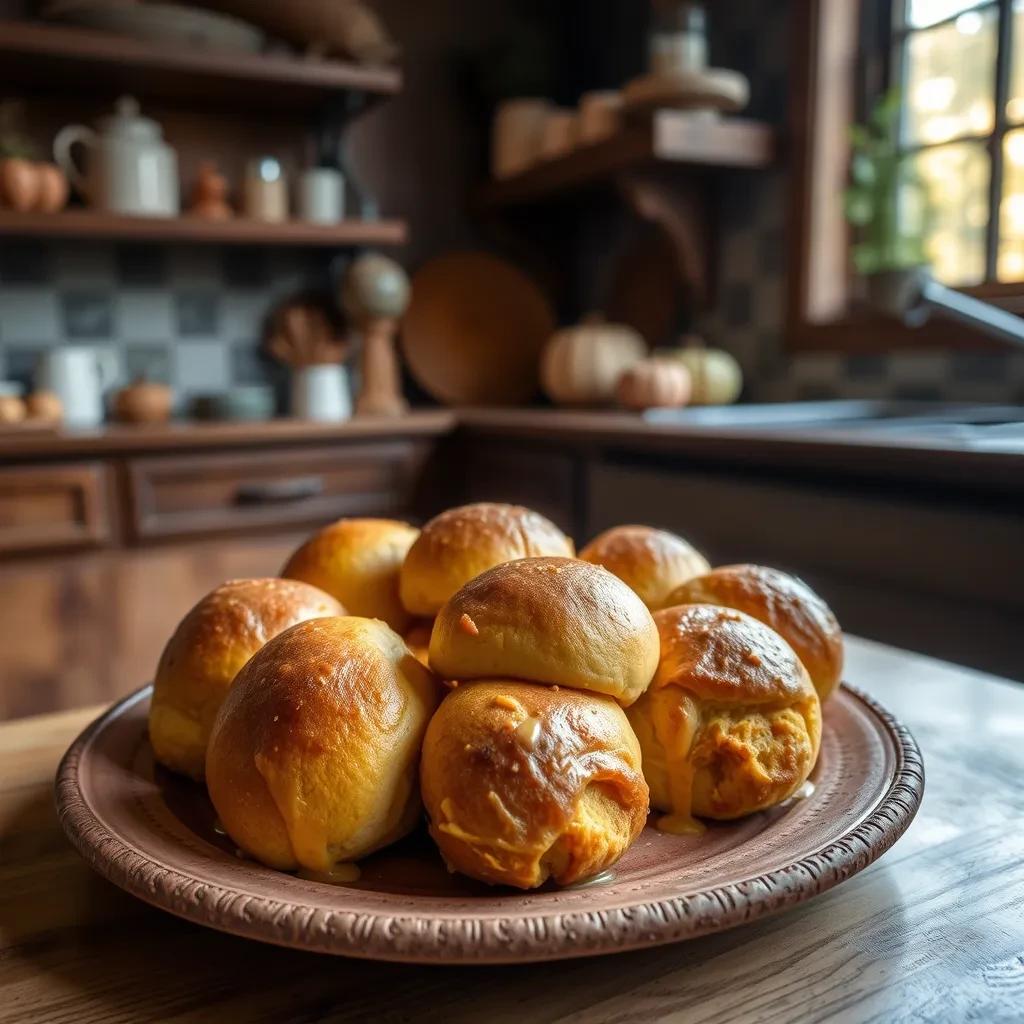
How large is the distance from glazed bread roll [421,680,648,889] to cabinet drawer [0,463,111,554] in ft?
6.07

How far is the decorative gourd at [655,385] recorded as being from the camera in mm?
2252

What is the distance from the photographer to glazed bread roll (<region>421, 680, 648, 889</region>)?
43cm

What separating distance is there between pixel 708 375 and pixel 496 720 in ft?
6.68

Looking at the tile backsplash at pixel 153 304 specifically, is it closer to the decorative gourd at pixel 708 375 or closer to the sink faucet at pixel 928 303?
the decorative gourd at pixel 708 375

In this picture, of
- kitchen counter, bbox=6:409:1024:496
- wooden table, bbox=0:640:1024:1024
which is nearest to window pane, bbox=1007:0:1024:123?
kitchen counter, bbox=6:409:1024:496

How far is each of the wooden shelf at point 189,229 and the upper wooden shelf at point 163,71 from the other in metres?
0.34

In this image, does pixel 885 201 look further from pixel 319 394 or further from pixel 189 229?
pixel 189 229

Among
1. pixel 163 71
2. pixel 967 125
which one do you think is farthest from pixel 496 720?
pixel 163 71

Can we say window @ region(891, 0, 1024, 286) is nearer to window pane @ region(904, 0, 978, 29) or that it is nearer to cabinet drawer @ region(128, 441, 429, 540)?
window pane @ region(904, 0, 978, 29)

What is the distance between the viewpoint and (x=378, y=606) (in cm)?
65

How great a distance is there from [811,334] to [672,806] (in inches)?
78.9

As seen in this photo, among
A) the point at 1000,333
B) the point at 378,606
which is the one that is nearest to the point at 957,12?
the point at 1000,333

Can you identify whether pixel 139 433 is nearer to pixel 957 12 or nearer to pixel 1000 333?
pixel 1000 333

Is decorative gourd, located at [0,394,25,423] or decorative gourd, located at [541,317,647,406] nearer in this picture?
decorative gourd, located at [0,394,25,423]
